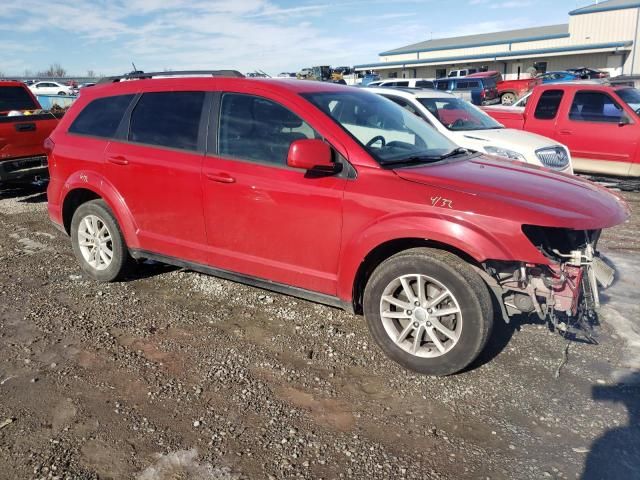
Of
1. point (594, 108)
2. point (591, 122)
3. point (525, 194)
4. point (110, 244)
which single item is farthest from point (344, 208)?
point (594, 108)

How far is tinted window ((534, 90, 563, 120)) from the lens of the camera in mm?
10242

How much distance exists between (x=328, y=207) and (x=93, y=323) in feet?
7.22

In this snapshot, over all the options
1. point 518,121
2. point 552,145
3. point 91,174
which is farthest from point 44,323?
point 518,121

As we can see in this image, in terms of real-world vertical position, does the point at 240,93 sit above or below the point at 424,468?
above

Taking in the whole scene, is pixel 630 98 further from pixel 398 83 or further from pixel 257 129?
pixel 398 83

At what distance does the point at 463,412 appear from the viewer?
10.5ft

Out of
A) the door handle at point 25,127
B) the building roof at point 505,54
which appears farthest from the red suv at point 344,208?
the building roof at point 505,54

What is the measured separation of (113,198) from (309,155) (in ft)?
7.27

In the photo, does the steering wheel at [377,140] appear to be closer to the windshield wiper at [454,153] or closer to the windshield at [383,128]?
the windshield at [383,128]

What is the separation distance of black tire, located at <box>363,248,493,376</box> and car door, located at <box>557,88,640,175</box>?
7.46 metres

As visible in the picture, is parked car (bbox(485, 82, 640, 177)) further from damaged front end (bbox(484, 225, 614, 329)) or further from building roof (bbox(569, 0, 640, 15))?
building roof (bbox(569, 0, 640, 15))

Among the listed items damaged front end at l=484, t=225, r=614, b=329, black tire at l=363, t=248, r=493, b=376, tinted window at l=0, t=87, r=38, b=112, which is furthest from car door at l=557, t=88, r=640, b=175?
tinted window at l=0, t=87, r=38, b=112

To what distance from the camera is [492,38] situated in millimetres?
55875

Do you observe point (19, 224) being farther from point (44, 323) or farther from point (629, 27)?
point (629, 27)
